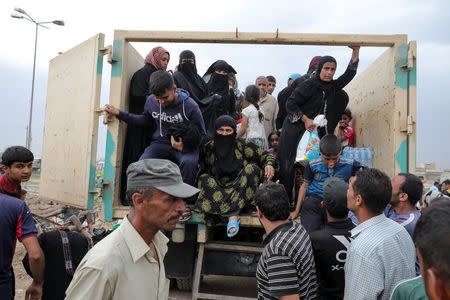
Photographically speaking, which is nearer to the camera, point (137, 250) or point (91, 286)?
point (91, 286)

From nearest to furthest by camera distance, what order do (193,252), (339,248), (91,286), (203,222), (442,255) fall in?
(442,255) → (91,286) → (339,248) → (203,222) → (193,252)

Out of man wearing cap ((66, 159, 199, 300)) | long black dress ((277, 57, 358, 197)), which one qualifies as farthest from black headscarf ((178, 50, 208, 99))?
man wearing cap ((66, 159, 199, 300))

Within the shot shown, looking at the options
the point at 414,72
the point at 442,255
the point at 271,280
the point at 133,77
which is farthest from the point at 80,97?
the point at 442,255

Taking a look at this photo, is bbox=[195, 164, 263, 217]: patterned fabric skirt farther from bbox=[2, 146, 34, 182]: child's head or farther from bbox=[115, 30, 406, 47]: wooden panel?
bbox=[2, 146, 34, 182]: child's head

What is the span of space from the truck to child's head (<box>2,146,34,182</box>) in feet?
2.38

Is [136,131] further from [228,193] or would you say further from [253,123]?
[253,123]

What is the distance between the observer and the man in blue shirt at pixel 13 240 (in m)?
2.09

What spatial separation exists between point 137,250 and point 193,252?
205cm

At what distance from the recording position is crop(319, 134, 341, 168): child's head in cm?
291

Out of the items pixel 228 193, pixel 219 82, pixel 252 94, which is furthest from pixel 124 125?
pixel 252 94

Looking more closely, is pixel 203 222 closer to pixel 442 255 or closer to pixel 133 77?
pixel 133 77

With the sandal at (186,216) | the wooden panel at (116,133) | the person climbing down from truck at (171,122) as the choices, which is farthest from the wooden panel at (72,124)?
the sandal at (186,216)

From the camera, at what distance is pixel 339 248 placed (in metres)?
1.89

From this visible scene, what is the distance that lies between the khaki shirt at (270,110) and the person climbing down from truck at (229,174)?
1.49 meters
